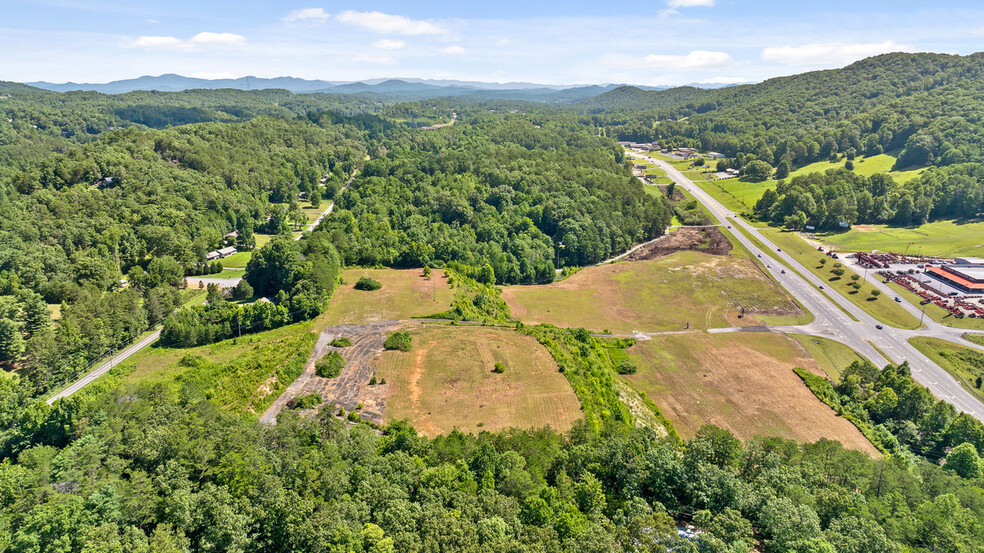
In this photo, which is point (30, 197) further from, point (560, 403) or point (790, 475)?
point (790, 475)

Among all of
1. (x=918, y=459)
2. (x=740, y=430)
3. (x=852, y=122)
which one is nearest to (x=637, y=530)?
(x=740, y=430)

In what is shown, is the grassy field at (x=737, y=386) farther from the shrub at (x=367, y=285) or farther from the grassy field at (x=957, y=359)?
the shrub at (x=367, y=285)

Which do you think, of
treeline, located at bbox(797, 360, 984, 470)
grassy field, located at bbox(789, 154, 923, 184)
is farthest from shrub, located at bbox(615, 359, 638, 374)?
grassy field, located at bbox(789, 154, 923, 184)

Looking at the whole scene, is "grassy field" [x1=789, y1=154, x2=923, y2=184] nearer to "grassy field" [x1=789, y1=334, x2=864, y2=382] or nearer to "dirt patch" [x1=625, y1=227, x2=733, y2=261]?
"dirt patch" [x1=625, y1=227, x2=733, y2=261]

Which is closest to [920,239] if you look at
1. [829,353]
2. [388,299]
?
[829,353]

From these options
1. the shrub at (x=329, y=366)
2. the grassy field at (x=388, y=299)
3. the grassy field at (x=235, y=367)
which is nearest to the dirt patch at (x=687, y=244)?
the grassy field at (x=388, y=299)

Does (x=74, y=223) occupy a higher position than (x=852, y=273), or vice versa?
(x=74, y=223)
